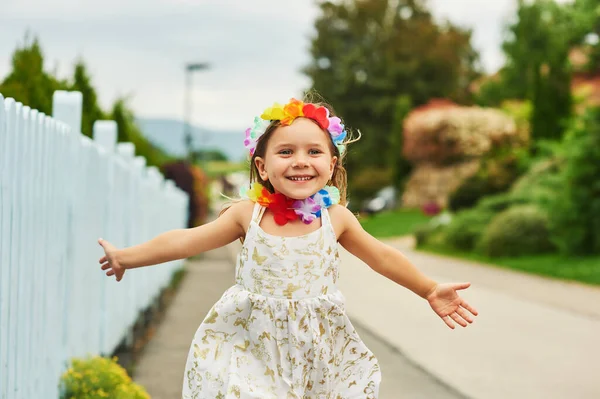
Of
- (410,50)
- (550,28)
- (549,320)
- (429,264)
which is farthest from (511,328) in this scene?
(410,50)

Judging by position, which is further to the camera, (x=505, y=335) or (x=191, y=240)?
(x=505, y=335)

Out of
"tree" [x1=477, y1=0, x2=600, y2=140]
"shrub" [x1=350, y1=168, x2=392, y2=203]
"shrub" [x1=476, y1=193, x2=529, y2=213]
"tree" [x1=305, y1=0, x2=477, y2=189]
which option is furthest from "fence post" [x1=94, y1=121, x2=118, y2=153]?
"tree" [x1=305, y1=0, x2=477, y2=189]

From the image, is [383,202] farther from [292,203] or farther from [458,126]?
[292,203]

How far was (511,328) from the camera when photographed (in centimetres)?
952

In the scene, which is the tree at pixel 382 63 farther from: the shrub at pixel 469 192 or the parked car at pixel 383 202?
the shrub at pixel 469 192

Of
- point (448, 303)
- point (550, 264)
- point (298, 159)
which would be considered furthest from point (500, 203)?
point (298, 159)

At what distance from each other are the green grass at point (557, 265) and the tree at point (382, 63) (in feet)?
102

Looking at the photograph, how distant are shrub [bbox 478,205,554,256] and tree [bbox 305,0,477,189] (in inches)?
1175

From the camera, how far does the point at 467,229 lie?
22.5 meters

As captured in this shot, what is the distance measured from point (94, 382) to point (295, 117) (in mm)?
2151

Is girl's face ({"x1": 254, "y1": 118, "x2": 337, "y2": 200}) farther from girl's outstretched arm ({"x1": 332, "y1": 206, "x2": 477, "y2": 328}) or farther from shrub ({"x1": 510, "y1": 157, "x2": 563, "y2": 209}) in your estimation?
shrub ({"x1": 510, "y1": 157, "x2": 563, "y2": 209})

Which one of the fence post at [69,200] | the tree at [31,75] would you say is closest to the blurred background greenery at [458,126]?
the tree at [31,75]

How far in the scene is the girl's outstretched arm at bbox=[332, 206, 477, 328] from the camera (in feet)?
11.5

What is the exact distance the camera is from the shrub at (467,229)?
22.3 meters
